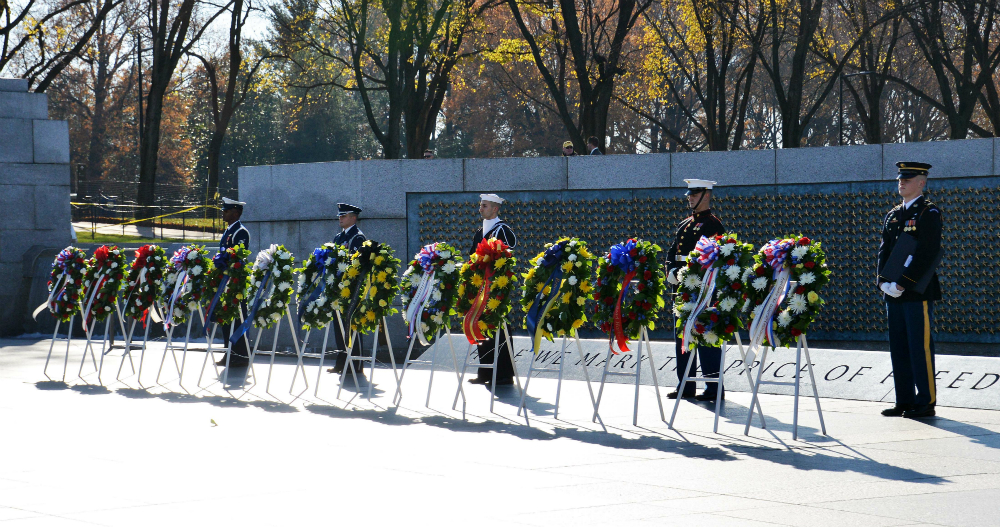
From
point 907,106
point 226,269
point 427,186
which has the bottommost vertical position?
point 226,269

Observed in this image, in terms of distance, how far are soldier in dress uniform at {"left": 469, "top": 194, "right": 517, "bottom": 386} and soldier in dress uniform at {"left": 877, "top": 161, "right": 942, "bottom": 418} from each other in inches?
136

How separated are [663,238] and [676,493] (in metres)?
Result: 8.35

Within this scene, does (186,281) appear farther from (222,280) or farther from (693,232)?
(693,232)

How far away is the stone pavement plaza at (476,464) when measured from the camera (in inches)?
197

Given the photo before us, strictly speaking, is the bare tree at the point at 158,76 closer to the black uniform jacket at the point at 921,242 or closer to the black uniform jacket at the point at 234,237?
the black uniform jacket at the point at 234,237

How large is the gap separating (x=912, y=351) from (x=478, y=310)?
11.4ft

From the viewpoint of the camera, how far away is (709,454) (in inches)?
260

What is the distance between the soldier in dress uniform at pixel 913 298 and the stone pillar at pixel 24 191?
571 inches

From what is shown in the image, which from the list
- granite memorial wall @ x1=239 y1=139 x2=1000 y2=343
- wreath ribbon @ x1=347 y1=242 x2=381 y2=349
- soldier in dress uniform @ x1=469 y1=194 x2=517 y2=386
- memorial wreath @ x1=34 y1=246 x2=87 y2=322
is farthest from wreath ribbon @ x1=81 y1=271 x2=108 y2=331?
soldier in dress uniform @ x1=469 y1=194 x2=517 y2=386

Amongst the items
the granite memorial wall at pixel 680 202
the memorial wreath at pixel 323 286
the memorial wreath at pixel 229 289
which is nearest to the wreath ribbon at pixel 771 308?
the memorial wreath at pixel 323 286

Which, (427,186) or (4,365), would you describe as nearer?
(4,365)

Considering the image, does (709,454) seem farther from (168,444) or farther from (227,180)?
(227,180)

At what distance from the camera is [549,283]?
8211mm

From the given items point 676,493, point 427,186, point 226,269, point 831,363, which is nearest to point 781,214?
point 831,363
